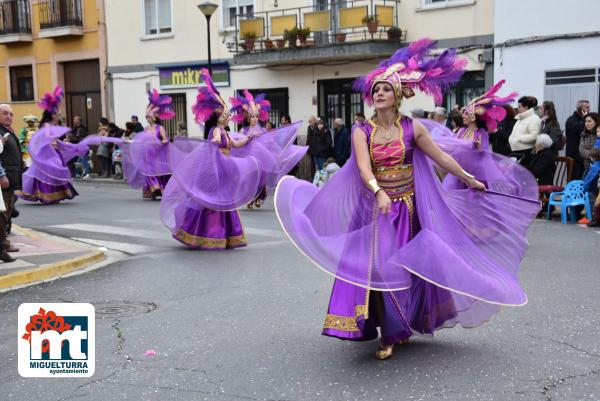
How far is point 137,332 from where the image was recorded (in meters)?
6.17

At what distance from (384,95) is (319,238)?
1.08m

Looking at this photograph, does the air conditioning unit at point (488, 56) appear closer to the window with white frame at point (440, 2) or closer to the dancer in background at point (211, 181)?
the window with white frame at point (440, 2)

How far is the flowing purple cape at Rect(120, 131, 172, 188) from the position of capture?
1516cm

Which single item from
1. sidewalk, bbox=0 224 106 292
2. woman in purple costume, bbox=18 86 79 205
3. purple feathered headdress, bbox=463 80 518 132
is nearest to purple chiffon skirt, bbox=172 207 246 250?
sidewalk, bbox=0 224 106 292

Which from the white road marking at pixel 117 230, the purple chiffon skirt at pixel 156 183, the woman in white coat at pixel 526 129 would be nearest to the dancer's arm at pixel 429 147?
the white road marking at pixel 117 230

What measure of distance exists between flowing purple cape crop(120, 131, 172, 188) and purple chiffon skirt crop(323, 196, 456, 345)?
33.6 feet

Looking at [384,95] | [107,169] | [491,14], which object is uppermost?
[491,14]

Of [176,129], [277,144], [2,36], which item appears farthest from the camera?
[2,36]

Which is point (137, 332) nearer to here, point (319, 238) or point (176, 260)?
point (319, 238)

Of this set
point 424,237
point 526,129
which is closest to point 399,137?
point 424,237

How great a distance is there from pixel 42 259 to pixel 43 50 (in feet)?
79.0

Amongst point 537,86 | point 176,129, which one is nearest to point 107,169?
point 176,129

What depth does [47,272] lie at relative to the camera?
8.53 meters

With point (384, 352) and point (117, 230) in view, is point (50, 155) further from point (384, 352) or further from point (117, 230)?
point (384, 352)
